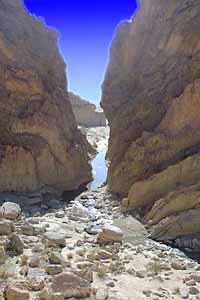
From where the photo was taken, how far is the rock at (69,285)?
389 inches

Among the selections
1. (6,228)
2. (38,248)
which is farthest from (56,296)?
(6,228)

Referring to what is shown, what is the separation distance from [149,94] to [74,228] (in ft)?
30.5

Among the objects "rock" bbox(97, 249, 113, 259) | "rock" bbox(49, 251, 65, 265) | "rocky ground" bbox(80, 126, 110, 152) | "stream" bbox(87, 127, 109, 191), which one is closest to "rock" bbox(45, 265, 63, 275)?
"rock" bbox(49, 251, 65, 265)

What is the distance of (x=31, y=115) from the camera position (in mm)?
24188

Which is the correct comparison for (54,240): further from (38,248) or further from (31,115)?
(31,115)

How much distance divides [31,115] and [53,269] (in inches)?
574

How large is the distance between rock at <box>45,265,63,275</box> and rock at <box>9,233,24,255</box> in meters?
1.66

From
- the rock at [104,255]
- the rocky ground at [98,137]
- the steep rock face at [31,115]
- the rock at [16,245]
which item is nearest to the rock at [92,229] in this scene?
the rock at [104,255]

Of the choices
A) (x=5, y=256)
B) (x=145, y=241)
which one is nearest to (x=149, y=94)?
(x=145, y=241)

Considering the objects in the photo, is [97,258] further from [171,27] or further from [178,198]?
[171,27]

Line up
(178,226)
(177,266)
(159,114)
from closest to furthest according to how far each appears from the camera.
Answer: (177,266)
(178,226)
(159,114)

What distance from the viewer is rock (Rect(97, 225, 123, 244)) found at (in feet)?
47.8

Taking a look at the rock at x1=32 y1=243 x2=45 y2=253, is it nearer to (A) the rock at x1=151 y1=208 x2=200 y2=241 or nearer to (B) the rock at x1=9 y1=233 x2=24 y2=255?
(B) the rock at x1=9 y1=233 x2=24 y2=255

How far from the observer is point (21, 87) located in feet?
79.5
